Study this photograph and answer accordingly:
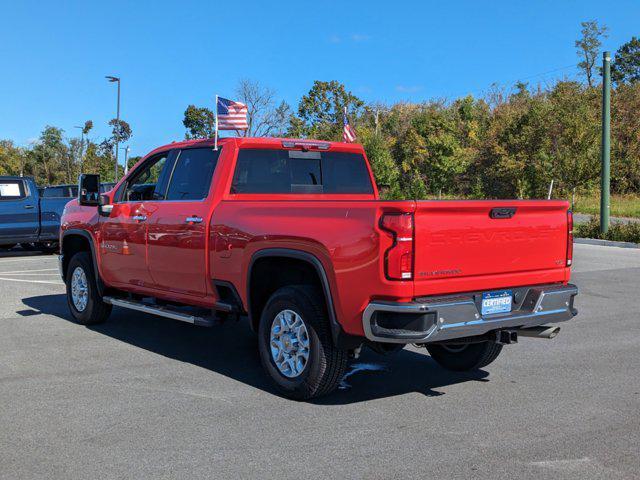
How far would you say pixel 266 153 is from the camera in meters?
6.38

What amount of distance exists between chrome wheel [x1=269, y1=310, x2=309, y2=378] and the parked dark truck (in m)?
13.8

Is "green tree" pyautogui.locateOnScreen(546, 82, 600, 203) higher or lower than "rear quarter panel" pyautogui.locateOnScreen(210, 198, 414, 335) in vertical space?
higher

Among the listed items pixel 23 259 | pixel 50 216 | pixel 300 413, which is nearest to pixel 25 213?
pixel 50 216

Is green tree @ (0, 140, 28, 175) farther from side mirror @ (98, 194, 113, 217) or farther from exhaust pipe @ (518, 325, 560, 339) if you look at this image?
exhaust pipe @ (518, 325, 560, 339)

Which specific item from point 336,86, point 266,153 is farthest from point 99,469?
point 336,86

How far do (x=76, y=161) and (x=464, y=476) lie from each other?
73835mm

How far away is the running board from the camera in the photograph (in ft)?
19.7

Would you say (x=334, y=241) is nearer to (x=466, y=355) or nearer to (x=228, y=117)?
(x=466, y=355)

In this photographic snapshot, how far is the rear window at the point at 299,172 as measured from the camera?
6236 mm

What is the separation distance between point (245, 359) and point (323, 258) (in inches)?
83.8

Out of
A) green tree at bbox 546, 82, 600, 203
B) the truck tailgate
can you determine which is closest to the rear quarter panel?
the truck tailgate

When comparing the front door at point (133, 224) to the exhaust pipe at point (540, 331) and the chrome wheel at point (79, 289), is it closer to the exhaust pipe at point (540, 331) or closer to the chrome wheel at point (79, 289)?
the chrome wheel at point (79, 289)

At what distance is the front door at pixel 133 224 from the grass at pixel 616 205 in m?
25.6

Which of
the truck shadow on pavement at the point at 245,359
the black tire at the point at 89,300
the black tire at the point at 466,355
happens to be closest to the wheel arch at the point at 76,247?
the black tire at the point at 89,300
